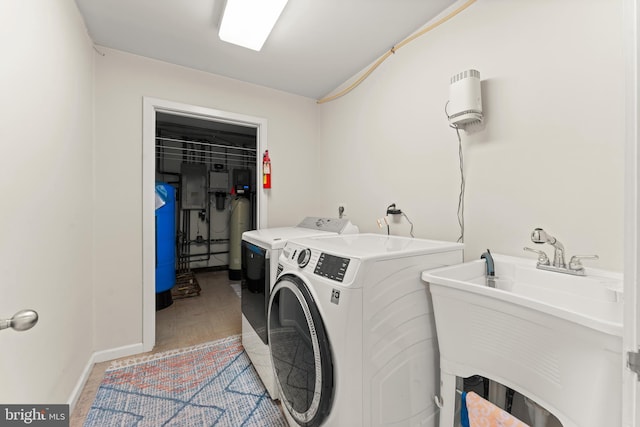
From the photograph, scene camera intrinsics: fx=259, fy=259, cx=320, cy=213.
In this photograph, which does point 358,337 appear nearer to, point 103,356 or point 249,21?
point 249,21

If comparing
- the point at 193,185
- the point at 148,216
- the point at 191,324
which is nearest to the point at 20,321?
the point at 148,216

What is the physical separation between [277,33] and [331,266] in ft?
5.41

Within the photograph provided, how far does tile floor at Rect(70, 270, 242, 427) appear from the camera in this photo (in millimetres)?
1603

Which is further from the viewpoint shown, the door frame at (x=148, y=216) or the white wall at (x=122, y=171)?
the door frame at (x=148, y=216)

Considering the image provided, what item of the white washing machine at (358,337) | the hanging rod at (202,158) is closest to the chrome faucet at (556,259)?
the white washing machine at (358,337)

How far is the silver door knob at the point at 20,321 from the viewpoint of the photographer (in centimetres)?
62

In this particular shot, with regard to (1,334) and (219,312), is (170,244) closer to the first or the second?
(219,312)

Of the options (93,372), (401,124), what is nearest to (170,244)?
(93,372)

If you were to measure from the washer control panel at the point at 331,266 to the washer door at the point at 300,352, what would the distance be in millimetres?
107

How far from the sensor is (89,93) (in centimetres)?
179

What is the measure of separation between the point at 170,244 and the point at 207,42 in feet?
6.82

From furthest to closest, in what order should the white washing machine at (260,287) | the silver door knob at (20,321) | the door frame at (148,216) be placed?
the door frame at (148,216) → the white washing machine at (260,287) → the silver door knob at (20,321)

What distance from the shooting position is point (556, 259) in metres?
1.05

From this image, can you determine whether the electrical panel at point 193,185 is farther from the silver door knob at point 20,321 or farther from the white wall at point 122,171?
the silver door knob at point 20,321
